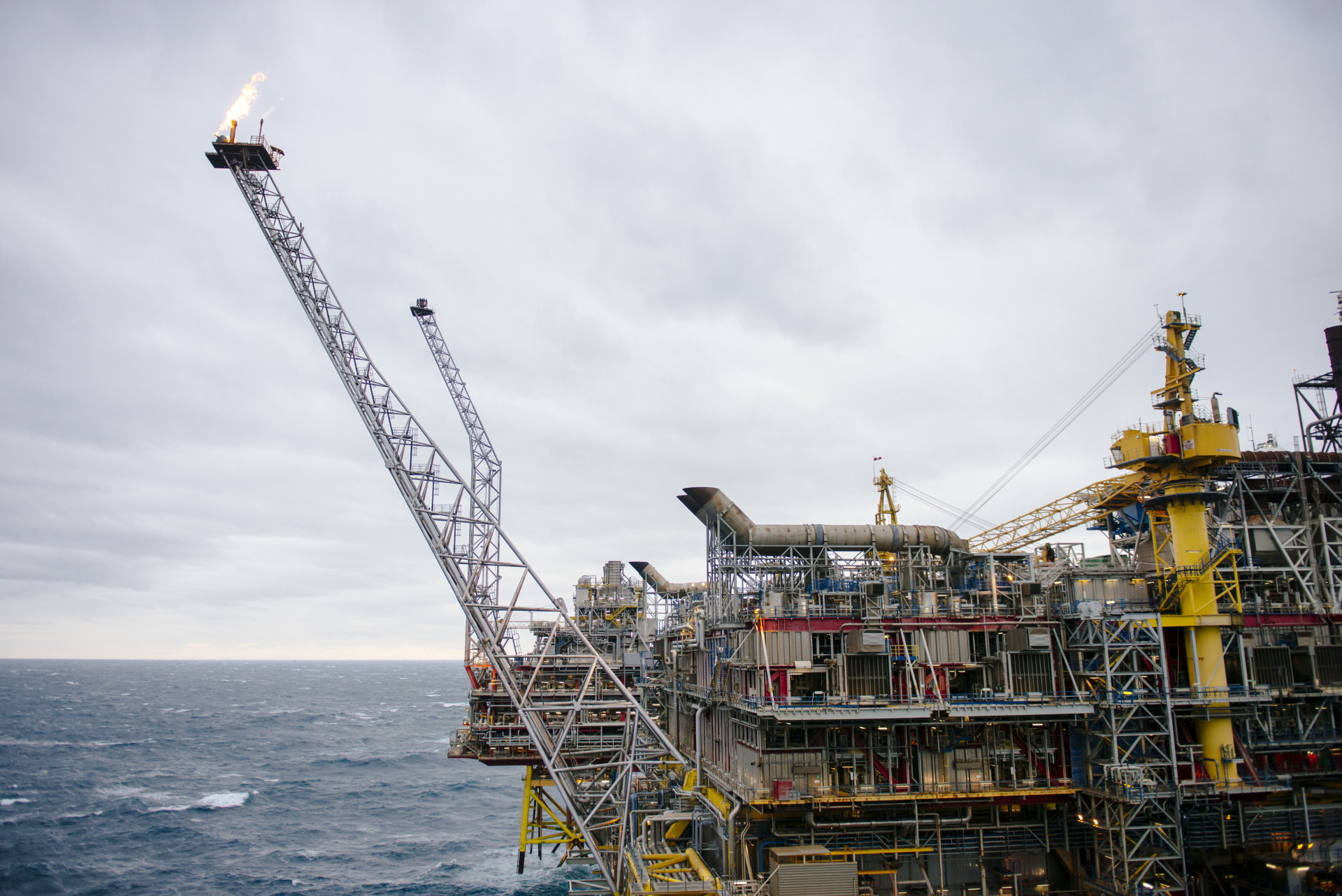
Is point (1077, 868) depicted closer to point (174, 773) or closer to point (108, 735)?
point (174, 773)

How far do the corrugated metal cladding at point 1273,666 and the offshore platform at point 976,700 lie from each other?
0.12 meters

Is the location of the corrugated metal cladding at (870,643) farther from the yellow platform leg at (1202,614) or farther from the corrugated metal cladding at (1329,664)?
the corrugated metal cladding at (1329,664)

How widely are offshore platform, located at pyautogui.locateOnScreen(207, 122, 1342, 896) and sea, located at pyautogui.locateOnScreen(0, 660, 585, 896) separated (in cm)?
2784

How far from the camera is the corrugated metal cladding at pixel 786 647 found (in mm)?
40219

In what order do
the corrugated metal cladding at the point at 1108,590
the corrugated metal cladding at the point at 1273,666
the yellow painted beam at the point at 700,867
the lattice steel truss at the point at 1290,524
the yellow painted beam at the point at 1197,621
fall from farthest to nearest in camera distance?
the lattice steel truss at the point at 1290,524, the corrugated metal cladding at the point at 1273,666, the corrugated metal cladding at the point at 1108,590, the yellow painted beam at the point at 1197,621, the yellow painted beam at the point at 700,867

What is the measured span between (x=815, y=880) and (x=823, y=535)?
18.1m

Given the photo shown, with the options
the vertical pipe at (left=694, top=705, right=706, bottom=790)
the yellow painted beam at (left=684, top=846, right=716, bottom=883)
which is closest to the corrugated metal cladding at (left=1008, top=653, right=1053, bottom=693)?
the yellow painted beam at (left=684, top=846, right=716, bottom=883)

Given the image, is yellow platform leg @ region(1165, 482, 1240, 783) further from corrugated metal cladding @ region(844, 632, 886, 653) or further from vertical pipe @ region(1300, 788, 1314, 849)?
corrugated metal cladding @ region(844, 632, 886, 653)

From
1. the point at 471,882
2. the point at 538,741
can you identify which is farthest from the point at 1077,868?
the point at 471,882

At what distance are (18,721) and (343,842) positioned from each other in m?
129

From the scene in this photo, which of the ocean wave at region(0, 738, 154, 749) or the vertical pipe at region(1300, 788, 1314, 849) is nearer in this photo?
the vertical pipe at region(1300, 788, 1314, 849)

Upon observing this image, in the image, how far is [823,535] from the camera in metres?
45.9

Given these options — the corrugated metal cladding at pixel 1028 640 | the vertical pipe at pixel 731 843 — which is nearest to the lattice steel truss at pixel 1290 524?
the corrugated metal cladding at pixel 1028 640

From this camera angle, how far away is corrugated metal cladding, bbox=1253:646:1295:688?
4403cm
